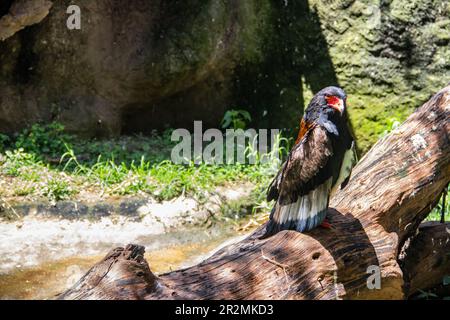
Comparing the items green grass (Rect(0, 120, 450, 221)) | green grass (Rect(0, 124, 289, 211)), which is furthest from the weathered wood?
green grass (Rect(0, 124, 289, 211))

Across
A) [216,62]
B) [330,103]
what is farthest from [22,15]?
[330,103]

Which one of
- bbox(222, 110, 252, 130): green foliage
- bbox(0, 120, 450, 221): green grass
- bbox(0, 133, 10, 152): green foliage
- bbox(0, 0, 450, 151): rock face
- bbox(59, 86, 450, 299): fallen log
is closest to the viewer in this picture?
bbox(59, 86, 450, 299): fallen log

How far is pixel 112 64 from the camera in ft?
24.7

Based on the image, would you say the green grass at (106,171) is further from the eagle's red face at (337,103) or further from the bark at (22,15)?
the eagle's red face at (337,103)

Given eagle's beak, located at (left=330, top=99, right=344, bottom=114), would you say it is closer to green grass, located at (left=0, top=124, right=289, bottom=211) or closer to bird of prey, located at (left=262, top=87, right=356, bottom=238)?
bird of prey, located at (left=262, top=87, right=356, bottom=238)

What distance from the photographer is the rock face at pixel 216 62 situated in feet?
22.5

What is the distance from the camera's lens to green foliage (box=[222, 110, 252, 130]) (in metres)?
7.64

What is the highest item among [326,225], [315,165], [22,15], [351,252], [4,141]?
[22,15]

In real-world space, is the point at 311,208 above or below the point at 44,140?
below

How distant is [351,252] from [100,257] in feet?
8.14

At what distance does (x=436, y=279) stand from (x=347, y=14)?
3456 millimetres

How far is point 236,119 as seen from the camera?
7656 millimetres

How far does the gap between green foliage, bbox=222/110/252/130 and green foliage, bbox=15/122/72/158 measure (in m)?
1.68

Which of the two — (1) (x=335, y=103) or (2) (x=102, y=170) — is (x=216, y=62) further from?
(1) (x=335, y=103)
